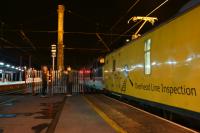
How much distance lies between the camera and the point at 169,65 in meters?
9.73

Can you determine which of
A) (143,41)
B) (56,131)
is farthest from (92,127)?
(143,41)

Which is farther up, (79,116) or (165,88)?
(165,88)

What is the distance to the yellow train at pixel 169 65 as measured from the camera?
802 cm

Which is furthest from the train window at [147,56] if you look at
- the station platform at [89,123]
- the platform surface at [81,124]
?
the platform surface at [81,124]

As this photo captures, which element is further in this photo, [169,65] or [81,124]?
A: [81,124]

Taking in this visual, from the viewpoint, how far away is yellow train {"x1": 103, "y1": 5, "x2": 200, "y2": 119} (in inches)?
316

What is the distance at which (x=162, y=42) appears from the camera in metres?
10.5

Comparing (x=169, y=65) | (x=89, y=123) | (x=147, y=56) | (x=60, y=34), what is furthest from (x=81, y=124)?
(x=60, y=34)

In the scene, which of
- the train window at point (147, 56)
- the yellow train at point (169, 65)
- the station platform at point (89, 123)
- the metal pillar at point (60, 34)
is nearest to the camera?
the yellow train at point (169, 65)

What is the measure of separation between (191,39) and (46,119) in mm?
5350

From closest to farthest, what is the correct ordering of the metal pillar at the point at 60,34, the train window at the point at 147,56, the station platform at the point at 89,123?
the station platform at the point at 89,123, the train window at the point at 147,56, the metal pillar at the point at 60,34

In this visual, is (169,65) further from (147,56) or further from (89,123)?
(89,123)

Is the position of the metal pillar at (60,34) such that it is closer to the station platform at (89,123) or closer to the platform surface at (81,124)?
the station platform at (89,123)

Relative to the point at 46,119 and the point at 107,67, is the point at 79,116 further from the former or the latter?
the point at 107,67
